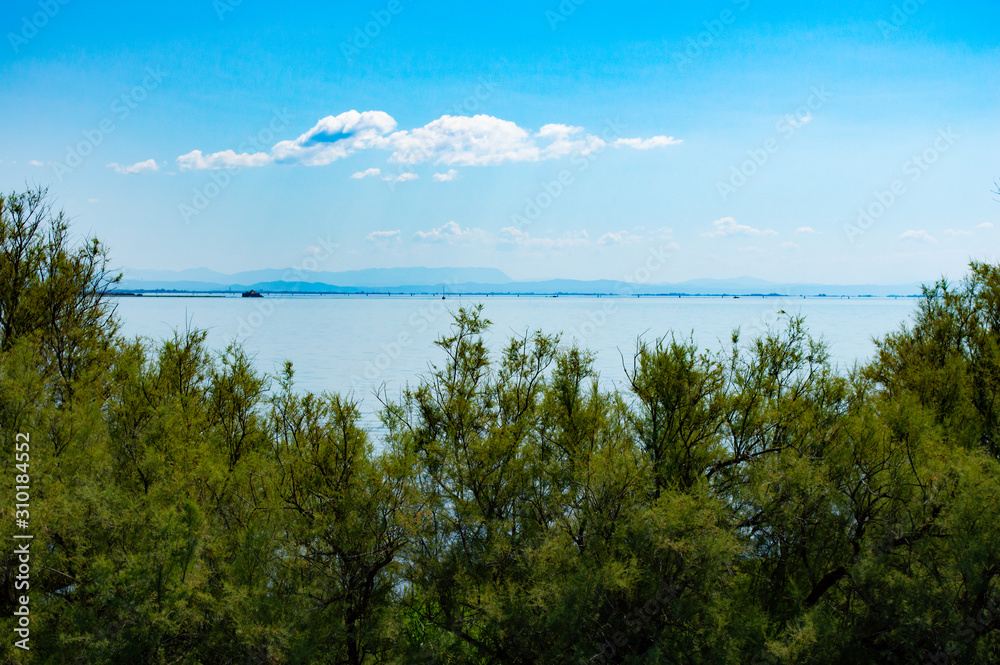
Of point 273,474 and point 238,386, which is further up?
point 238,386

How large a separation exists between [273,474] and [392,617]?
123 inches

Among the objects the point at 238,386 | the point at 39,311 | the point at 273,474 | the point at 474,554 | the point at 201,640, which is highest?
the point at 39,311

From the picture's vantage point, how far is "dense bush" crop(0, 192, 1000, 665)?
1015cm

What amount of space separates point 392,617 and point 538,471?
3374 millimetres

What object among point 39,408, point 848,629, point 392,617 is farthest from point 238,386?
point 848,629

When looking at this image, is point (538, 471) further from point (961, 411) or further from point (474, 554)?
point (961, 411)

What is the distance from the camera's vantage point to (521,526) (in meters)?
11.8

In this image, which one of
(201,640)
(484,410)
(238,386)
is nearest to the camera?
(201,640)

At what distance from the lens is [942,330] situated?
57.3ft

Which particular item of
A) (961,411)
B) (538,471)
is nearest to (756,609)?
(538,471)

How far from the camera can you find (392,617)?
1092 cm

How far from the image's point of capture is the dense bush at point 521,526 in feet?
33.3

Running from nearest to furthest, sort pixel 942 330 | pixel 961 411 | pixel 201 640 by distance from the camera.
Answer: pixel 201 640
pixel 961 411
pixel 942 330

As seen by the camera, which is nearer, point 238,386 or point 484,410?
point 484,410
